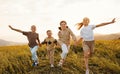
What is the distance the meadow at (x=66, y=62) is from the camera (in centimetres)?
1370

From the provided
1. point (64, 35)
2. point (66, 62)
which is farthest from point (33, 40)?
point (66, 62)

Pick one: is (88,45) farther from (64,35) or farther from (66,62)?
(66,62)

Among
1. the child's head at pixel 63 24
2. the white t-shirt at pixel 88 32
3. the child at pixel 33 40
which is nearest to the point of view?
the white t-shirt at pixel 88 32

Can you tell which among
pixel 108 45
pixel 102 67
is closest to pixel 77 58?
pixel 102 67

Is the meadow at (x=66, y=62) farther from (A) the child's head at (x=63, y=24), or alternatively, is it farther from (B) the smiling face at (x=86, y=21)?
(B) the smiling face at (x=86, y=21)

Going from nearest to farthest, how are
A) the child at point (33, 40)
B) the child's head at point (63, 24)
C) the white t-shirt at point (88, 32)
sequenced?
1. the white t-shirt at point (88, 32)
2. the child's head at point (63, 24)
3. the child at point (33, 40)

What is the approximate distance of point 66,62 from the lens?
15062 mm

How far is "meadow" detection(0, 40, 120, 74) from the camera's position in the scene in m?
13.7

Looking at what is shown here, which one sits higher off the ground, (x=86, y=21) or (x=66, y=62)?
(x=86, y=21)

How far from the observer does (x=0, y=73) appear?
1299cm

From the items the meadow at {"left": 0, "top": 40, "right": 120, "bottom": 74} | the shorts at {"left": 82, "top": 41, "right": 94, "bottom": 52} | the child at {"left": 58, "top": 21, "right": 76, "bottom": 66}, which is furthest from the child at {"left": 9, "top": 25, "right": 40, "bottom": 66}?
the shorts at {"left": 82, "top": 41, "right": 94, "bottom": 52}

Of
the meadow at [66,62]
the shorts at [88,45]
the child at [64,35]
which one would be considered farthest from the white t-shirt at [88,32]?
the meadow at [66,62]

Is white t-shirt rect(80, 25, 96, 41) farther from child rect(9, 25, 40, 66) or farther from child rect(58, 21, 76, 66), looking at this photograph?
child rect(9, 25, 40, 66)

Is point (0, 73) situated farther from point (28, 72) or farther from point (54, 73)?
point (54, 73)
